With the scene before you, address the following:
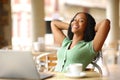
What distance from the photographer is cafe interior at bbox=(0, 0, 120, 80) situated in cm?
279

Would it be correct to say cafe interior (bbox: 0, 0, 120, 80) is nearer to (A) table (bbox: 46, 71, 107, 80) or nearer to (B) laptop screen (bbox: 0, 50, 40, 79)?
(A) table (bbox: 46, 71, 107, 80)

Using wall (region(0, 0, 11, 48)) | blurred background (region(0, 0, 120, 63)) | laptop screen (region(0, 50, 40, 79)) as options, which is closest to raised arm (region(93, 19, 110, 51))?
laptop screen (region(0, 50, 40, 79))

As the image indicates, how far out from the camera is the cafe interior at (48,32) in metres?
2.79

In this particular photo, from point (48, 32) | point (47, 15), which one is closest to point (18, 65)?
point (48, 32)

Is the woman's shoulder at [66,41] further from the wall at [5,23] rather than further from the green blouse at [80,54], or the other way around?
the wall at [5,23]

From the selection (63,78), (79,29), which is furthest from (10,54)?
(79,29)

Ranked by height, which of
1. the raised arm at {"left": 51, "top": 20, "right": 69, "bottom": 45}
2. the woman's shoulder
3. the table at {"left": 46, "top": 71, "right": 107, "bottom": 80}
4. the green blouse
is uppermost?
the raised arm at {"left": 51, "top": 20, "right": 69, "bottom": 45}

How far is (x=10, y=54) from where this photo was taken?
2.12m

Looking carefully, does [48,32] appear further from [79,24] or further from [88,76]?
[88,76]

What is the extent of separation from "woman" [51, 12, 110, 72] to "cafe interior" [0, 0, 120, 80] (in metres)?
0.11

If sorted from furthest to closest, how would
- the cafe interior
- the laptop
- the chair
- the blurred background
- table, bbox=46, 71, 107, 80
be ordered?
the blurred background → the chair → the cafe interior → table, bbox=46, 71, 107, 80 → the laptop

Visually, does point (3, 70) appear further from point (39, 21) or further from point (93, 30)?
point (39, 21)

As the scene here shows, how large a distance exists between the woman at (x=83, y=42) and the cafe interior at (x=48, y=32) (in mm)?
105

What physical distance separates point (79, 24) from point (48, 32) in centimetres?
630
